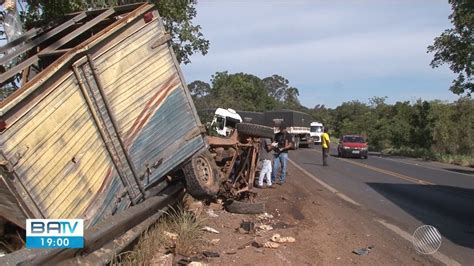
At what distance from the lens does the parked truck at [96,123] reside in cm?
509

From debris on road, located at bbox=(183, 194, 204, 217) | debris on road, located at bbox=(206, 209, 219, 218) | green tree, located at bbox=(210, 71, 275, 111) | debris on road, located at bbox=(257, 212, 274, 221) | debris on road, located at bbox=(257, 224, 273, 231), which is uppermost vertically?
green tree, located at bbox=(210, 71, 275, 111)

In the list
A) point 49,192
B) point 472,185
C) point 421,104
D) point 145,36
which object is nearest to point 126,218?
point 49,192

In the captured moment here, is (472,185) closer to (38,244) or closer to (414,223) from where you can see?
(414,223)

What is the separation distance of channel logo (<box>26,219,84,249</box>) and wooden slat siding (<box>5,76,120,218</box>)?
1.36 meters

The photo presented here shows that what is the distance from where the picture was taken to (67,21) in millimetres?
7543

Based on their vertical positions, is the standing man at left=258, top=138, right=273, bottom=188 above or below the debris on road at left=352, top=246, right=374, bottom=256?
above

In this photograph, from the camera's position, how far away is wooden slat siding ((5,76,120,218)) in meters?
5.07

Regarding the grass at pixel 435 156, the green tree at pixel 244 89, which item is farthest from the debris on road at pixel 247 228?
the green tree at pixel 244 89

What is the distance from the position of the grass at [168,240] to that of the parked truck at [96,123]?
0.49 meters

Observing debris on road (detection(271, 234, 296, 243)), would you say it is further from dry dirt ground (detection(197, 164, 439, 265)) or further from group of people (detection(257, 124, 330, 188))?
group of people (detection(257, 124, 330, 188))

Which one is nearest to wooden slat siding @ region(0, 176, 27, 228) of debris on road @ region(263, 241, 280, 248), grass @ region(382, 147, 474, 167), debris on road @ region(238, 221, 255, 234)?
debris on road @ region(263, 241, 280, 248)

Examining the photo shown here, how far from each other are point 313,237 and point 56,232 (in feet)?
17.8

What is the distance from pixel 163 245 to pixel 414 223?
5408 millimetres

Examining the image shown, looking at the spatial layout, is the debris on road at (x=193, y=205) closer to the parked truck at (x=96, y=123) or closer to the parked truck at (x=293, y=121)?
the parked truck at (x=96, y=123)
